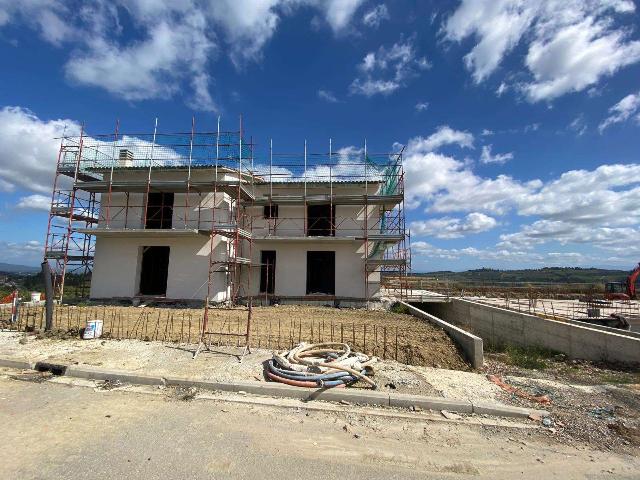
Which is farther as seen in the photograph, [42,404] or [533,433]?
[42,404]

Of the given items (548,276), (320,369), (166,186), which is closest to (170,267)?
(166,186)

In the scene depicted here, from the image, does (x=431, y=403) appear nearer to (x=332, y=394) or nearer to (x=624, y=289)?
(x=332, y=394)

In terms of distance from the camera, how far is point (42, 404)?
17.1 ft

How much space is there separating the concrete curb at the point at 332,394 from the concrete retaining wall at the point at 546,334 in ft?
17.2

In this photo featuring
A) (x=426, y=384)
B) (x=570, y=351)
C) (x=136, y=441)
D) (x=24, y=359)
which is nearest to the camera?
(x=136, y=441)

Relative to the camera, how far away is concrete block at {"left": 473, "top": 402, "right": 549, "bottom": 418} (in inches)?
202

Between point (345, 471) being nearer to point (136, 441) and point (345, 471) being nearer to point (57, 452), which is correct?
point (136, 441)

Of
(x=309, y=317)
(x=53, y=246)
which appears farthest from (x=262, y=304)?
(x=53, y=246)

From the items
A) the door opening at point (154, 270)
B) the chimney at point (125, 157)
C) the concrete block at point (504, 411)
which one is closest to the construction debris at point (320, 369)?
the concrete block at point (504, 411)

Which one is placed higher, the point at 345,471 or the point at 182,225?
the point at 182,225

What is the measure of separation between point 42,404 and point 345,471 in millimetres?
4575

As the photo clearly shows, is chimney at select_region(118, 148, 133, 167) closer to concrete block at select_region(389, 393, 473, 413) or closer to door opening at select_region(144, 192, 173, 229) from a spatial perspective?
door opening at select_region(144, 192, 173, 229)

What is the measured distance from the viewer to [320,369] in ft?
20.5

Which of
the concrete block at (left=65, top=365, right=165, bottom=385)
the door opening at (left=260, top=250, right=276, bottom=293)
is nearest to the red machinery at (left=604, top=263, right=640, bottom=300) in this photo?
the door opening at (left=260, top=250, right=276, bottom=293)
